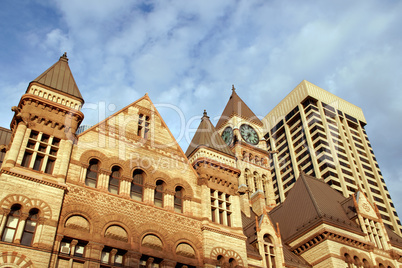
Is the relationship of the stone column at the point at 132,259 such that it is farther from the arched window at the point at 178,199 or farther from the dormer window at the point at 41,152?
the dormer window at the point at 41,152

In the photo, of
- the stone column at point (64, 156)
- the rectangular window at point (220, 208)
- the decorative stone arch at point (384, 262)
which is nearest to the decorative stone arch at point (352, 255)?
the decorative stone arch at point (384, 262)

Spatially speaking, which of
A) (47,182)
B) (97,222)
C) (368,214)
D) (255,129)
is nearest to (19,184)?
(47,182)

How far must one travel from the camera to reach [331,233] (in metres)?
31.7

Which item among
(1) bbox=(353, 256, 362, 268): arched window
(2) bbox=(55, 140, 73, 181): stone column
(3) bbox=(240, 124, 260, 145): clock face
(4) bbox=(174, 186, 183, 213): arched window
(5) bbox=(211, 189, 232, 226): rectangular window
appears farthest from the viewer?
(3) bbox=(240, 124, 260, 145): clock face

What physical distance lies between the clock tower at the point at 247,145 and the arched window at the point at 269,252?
36.4 meters

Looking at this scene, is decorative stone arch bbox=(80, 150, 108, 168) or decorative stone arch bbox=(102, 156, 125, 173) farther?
decorative stone arch bbox=(102, 156, 125, 173)

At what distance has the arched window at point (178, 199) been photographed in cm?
2573

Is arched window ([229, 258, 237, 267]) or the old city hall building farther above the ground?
the old city hall building

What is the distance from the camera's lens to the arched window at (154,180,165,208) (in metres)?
25.1

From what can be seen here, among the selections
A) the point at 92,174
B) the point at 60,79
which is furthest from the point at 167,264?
the point at 60,79

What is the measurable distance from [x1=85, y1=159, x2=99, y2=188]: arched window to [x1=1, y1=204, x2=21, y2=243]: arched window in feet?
14.0

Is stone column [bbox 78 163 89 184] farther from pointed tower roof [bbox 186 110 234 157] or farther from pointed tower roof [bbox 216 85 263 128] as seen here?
pointed tower roof [bbox 216 85 263 128]

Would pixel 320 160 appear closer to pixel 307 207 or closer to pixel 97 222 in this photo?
pixel 307 207

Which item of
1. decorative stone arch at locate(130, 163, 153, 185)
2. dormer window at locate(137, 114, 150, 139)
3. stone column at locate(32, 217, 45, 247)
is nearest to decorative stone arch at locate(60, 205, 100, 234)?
stone column at locate(32, 217, 45, 247)
